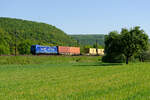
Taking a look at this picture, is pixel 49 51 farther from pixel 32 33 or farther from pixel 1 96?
pixel 32 33

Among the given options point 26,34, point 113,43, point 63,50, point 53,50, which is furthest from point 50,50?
point 26,34

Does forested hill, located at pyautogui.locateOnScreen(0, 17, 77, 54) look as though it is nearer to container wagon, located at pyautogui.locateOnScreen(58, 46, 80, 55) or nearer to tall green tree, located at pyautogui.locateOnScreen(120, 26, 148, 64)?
container wagon, located at pyautogui.locateOnScreen(58, 46, 80, 55)

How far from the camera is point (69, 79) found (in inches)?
842

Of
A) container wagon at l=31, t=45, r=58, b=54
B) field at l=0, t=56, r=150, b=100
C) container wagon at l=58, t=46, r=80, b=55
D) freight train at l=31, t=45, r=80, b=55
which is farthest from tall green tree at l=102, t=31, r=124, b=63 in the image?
container wagon at l=58, t=46, r=80, b=55

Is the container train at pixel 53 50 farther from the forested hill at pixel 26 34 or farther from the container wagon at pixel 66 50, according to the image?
the forested hill at pixel 26 34

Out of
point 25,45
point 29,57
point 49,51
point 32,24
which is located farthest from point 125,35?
point 32,24

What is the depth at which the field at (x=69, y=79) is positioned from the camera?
12797 millimetres

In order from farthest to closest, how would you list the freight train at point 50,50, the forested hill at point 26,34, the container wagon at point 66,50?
the forested hill at point 26,34 < the container wagon at point 66,50 < the freight train at point 50,50

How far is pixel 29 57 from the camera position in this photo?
57156 mm

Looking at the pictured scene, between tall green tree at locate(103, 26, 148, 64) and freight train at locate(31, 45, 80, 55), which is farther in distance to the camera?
freight train at locate(31, 45, 80, 55)

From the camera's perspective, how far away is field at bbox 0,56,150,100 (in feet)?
42.0

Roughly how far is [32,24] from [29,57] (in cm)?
13716

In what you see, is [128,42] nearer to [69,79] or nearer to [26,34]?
[69,79]

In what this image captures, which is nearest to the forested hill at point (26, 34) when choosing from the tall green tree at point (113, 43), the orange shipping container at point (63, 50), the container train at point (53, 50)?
the container train at point (53, 50)
